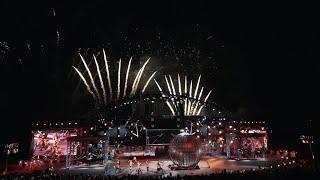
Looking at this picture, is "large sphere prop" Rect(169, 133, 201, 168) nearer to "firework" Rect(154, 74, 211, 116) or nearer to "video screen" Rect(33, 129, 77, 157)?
"video screen" Rect(33, 129, 77, 157)

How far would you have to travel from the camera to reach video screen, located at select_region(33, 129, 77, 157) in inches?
1292

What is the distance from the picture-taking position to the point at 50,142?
33.6m

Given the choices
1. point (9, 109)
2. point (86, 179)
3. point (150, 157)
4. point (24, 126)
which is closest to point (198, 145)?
point (86, 179)

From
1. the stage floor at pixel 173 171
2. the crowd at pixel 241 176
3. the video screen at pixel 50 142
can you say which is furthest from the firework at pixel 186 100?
the crowd at pixel 241 176

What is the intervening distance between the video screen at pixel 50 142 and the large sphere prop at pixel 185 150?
14.2 meters

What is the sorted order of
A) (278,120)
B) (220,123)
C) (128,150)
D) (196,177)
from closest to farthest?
1. (196,177)
2. (128,150)
3. (220,123)
4. (278,120)

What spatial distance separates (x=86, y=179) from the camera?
18.6m

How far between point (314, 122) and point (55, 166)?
1119 inches

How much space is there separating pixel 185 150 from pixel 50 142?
53.8ft

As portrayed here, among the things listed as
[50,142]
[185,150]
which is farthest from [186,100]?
[185,150]

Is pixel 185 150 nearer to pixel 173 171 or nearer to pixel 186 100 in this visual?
pixel 173 171

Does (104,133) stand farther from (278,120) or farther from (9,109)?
(278,120)

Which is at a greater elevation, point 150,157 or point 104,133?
point 104,133

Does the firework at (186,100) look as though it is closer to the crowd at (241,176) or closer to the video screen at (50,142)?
the video screen at (50,142)
